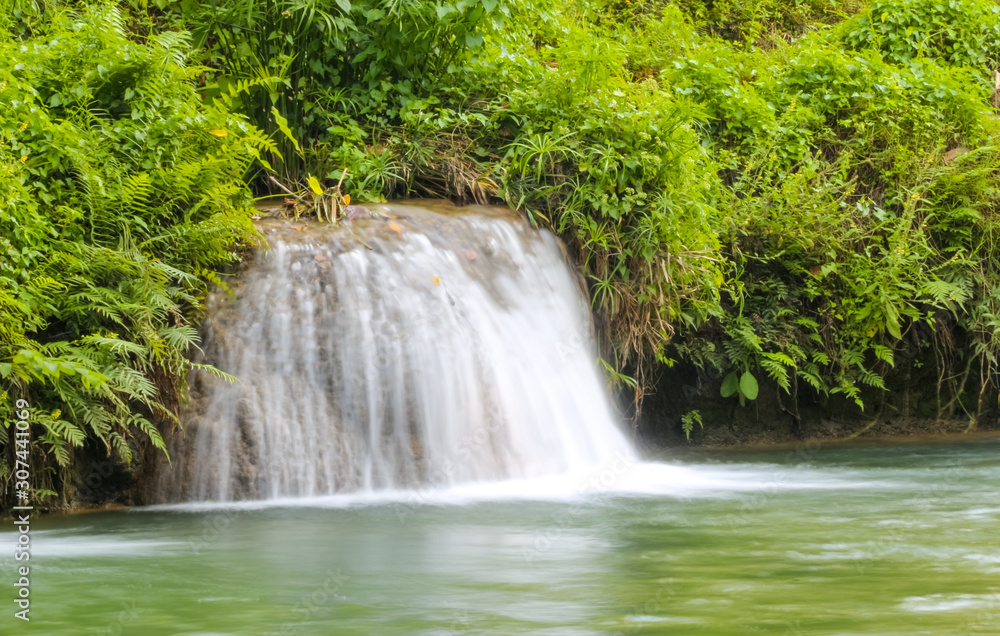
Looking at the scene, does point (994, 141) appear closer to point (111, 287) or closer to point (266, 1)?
point (266, 1)

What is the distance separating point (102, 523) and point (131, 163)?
1.98 m

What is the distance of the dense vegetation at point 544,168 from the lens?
562cm

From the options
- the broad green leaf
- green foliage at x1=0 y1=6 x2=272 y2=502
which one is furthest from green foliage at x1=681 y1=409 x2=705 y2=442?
green foliage at x1=0 y1=6 x2=272 y2=502

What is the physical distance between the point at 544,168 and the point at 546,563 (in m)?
4.02

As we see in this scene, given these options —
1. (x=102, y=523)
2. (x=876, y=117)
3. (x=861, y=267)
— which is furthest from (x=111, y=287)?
(x=876, y=117)

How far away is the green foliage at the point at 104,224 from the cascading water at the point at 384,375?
0.32 m

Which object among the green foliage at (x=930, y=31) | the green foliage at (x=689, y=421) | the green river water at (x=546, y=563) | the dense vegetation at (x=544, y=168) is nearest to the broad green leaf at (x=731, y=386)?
the dense vegetation at (x=544, y=168)

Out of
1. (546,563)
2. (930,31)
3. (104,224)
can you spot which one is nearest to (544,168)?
(104,224)

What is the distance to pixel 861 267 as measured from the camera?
856cm

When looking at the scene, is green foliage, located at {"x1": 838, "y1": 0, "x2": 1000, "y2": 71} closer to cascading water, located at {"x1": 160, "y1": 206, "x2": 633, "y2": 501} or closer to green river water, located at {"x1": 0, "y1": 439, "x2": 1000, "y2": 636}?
cascading water, located at {"x1": 160, "y1": 206, "x2": 633, "y2": 501}

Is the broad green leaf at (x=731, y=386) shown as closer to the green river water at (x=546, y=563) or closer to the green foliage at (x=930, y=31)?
the green river water at (x=546, y=563)

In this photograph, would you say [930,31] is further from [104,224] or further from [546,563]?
[546,563]

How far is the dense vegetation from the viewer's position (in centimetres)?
562

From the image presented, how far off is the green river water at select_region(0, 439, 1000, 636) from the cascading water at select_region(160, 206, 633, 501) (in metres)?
0.22
